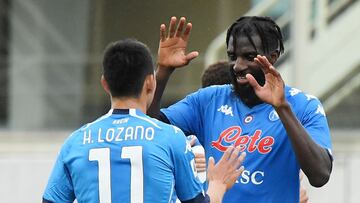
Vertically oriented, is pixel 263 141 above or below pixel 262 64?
below

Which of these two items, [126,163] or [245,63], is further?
[245,63]

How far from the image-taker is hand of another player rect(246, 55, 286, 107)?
3.58 metres

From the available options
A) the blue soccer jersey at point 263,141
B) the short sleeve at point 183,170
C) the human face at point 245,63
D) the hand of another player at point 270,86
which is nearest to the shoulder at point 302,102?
the blue soccer jersey at point 263,141

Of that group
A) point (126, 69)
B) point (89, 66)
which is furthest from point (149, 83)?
point (89, 66)

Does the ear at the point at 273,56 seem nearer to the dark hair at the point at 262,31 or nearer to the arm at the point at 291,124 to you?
the dark hair at the point at 262,31

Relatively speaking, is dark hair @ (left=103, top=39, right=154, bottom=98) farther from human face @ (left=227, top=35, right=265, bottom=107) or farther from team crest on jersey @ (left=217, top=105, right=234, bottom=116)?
team crest on jersey @ (left=217, top=105, right=234, bottom=116)

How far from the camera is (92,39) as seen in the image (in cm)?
773

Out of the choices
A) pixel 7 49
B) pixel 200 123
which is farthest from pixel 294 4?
pixel 200 123

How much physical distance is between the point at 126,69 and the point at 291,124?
64cm

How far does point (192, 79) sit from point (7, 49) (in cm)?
145

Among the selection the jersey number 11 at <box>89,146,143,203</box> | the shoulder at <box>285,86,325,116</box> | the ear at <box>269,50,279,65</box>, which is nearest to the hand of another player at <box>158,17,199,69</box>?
the ear at <box>269,50,279,65</box>

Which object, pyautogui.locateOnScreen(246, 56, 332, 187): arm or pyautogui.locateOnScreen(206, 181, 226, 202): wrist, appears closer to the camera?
pyautogui.locateOnScreen(206, 181, 226, 202): wrist

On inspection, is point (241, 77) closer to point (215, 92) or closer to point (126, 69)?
point (215, 92)

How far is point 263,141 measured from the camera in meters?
3.87
